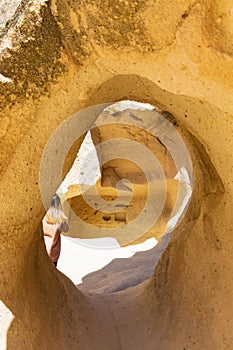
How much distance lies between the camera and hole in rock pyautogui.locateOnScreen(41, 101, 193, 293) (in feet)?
7.05

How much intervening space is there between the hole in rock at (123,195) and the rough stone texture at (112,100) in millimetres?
494

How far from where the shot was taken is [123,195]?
3.22m

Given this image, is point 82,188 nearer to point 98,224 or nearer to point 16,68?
point 98,224

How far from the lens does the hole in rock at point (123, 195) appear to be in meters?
2.15

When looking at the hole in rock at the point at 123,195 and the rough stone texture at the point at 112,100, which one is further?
the hole in rock at the point at 123,195

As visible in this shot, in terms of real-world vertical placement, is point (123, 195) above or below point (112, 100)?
below

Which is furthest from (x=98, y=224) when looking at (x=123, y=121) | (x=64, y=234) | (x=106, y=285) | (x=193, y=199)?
(x=193, y=199)

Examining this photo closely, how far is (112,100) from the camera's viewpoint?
118 cm

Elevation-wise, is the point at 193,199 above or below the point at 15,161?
below

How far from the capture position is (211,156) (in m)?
1.10

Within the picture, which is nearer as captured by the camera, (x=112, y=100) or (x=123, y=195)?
(x=112, y=100)

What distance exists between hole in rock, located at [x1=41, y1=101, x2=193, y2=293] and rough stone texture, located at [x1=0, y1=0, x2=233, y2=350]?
494 millimetres

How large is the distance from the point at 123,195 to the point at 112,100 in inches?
81.6

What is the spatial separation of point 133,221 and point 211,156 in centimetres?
225
